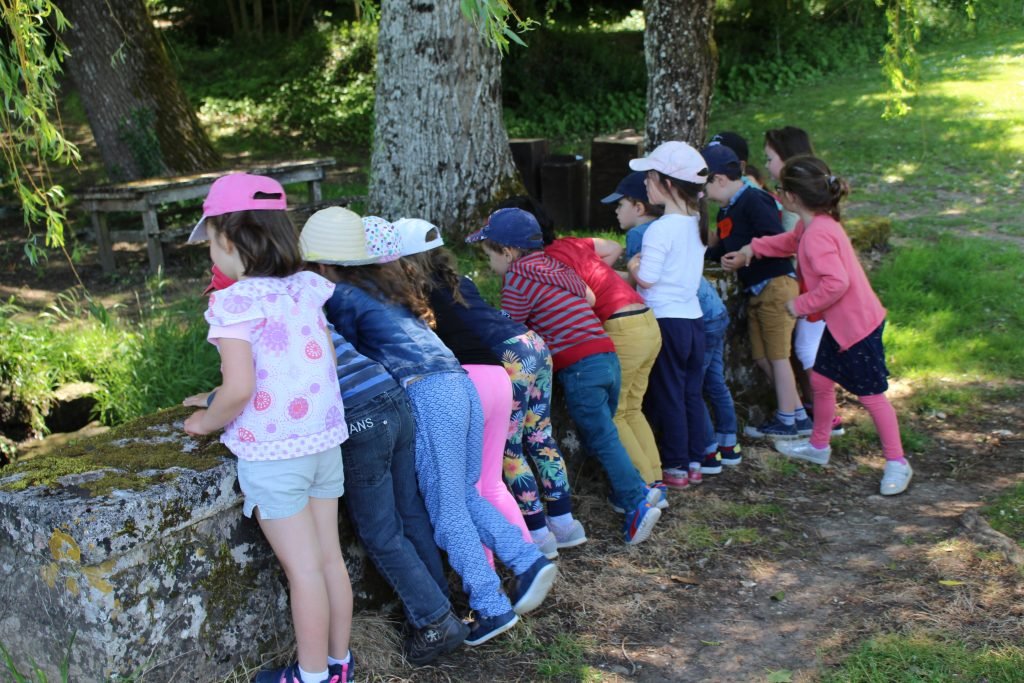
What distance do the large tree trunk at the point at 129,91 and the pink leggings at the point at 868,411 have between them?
7.19 metres

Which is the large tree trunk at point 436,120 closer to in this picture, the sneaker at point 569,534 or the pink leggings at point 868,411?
the pink leggings at point 868,411

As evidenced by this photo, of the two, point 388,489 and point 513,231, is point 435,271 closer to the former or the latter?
point 513,231

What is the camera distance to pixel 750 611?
12.3ft

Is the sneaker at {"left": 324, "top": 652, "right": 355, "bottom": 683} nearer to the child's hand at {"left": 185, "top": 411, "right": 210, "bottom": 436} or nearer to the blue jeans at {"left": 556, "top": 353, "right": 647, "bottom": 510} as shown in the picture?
the child's hand at {"left": 185, "top": 411, "right": 210, "bottom": 436}

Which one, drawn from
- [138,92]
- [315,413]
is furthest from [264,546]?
[138,92]

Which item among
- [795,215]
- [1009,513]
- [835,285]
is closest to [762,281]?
[795,215]

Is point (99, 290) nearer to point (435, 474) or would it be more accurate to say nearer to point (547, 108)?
point (435, 474)

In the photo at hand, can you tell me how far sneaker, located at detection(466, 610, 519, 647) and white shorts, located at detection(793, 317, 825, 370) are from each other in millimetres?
2713

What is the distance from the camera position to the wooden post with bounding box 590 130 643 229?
8.03m

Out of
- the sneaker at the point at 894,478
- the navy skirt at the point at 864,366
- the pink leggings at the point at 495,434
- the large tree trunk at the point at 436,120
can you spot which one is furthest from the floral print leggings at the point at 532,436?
the large tree trunk at the point at 436,120

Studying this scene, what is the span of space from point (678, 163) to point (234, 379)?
245cm

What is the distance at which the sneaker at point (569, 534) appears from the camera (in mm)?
4141

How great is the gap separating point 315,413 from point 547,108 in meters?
13.3

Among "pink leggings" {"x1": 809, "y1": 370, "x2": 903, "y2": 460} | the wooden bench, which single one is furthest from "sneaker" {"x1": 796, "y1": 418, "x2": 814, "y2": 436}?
the wooden bench
